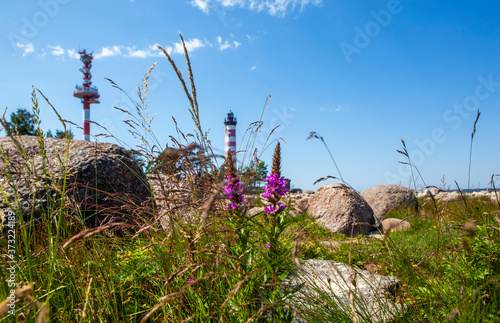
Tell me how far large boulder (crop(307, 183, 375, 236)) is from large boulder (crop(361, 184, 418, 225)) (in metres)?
1.99

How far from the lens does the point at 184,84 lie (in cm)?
229

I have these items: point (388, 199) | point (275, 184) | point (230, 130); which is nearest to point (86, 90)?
point (230, 130)

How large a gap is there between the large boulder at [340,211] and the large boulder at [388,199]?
1992 millimetres

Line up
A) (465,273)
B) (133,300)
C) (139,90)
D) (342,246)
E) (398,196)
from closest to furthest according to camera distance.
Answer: (465,273) < (133,300) < (139,90) < (342,246) < (398,196)

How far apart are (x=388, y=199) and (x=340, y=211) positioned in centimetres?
343

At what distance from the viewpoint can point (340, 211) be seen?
27.0 feet

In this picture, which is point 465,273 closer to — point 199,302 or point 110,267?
point 199,302

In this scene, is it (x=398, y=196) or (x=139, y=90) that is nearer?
(x=139, y=90)

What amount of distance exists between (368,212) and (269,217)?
716 cm

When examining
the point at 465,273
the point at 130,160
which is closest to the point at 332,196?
the point at 130,160

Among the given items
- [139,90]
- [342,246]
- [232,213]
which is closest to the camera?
[232,213]

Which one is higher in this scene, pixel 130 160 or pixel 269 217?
pixel 130 160

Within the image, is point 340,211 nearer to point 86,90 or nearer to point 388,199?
point 388,199

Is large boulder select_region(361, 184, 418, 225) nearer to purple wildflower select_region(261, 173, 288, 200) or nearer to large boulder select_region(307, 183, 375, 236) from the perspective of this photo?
large boulder select_region(307, 183, 375, 236)
